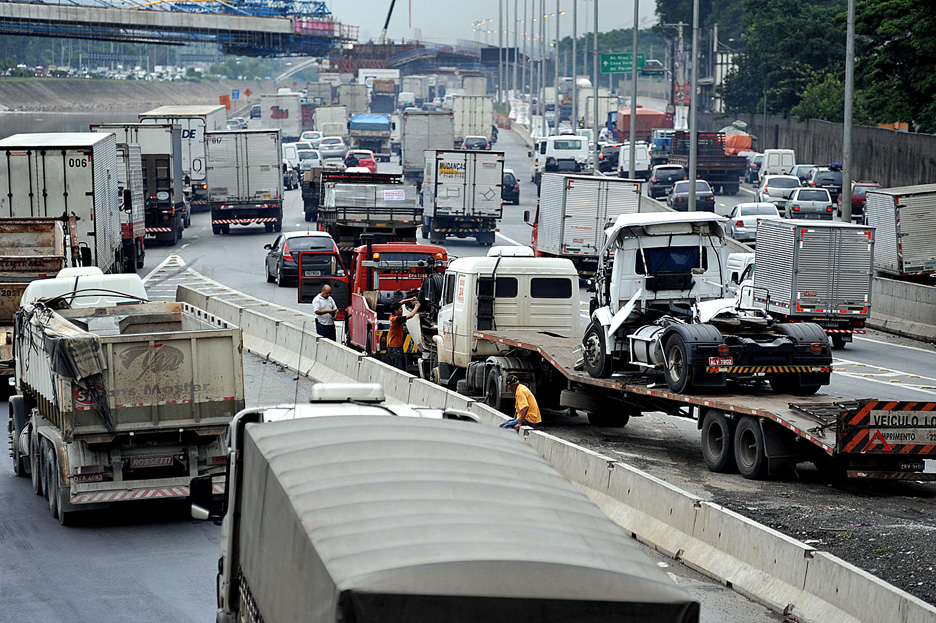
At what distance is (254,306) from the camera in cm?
3344

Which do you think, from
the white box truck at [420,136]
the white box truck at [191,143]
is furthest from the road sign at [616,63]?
the white box truck at [191,143]

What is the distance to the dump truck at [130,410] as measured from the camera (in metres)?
13.3

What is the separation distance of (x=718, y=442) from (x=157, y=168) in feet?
120

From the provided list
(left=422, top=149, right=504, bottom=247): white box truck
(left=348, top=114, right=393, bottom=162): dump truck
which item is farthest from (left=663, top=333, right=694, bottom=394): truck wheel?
(left=348, top=114, right=393, bottom=162): dump truck

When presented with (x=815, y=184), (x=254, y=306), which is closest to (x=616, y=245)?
(x=254, y=306)

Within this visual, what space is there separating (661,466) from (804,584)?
247 inches

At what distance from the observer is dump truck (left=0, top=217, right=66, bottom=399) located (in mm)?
21609

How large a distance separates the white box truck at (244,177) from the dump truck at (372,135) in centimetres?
4968

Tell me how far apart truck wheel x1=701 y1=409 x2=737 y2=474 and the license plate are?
20.7 feet

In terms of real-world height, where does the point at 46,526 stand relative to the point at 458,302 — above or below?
below

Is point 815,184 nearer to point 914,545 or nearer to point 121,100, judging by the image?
point 914,545

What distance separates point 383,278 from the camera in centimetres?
2553

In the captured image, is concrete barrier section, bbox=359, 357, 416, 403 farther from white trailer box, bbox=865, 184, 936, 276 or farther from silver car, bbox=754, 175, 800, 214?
silver car, bbox=754, 175, 800, 214

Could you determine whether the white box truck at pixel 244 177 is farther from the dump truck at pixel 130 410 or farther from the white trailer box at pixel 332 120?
the white trailer box at pixel 332 120
